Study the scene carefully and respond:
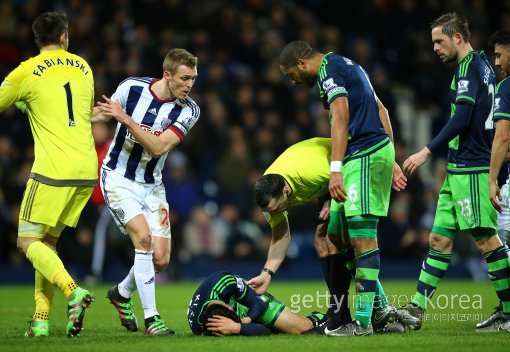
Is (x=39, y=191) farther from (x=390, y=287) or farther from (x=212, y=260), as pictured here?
(x=212, y=260)

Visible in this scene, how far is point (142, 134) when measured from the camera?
7.15 metres

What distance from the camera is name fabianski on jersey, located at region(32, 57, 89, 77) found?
6914mm

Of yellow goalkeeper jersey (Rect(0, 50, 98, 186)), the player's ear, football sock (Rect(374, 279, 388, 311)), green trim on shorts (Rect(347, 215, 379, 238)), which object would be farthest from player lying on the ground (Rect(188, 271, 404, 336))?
the player's ear

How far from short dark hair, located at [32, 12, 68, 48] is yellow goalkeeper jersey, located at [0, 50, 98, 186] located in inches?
4.2

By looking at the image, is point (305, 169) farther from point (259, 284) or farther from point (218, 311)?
point (218, 311)

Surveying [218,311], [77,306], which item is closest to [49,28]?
[77,306]

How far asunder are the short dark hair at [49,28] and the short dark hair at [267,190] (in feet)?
6.72

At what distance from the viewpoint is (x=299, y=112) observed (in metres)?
15.4

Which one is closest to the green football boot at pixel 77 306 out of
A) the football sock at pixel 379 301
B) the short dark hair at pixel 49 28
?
the short dark hair at pixel 49 28

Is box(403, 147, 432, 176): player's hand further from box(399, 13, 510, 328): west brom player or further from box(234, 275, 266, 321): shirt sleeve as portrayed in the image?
box(234, 275, 266, 321): shirt sleeve

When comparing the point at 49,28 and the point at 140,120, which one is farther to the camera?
the point at 140,120

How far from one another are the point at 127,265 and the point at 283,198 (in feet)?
24.3

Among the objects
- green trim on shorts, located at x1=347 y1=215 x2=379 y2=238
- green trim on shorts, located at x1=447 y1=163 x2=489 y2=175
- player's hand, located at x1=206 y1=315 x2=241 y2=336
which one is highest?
green trim on shorts, located at x1=447 y1=163 x2=489 y2=175

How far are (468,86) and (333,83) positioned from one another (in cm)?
121
